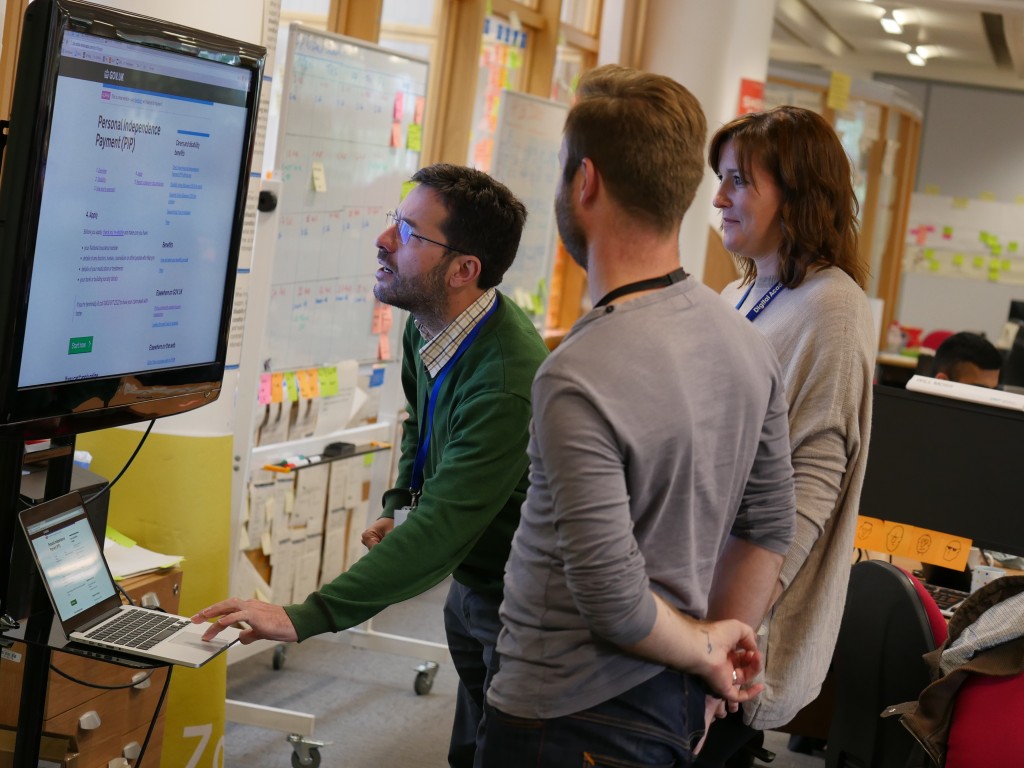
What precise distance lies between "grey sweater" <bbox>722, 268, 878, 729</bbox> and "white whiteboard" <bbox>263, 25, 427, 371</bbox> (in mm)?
1988

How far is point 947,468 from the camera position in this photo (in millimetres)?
2838

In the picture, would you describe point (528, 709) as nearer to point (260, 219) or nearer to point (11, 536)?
point (11, 536)

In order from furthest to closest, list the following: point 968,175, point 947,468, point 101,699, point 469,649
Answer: point 968,175
point 947,468
point 101,699
point 469,649

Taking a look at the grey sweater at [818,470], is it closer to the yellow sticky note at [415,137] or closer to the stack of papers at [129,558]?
the stack of papers at [129,558]

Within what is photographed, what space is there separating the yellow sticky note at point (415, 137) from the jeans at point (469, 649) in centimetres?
215

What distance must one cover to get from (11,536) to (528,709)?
0.78 m

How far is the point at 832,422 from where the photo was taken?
1.67m

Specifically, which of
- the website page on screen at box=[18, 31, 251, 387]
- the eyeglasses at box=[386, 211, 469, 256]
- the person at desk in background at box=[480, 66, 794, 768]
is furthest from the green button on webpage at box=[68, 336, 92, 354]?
the eyeglasses at box=[386, 211, 469, 256]

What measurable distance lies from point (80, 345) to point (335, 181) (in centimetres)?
218

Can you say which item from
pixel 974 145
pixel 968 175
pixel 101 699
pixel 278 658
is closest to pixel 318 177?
pixel 278 658

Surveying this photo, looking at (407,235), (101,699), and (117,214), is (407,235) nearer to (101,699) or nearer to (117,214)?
(117,214)

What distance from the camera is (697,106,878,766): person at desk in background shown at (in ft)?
5.52

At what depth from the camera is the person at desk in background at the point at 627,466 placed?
1216 millimetres

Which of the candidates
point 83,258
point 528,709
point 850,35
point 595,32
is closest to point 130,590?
point 83,258
